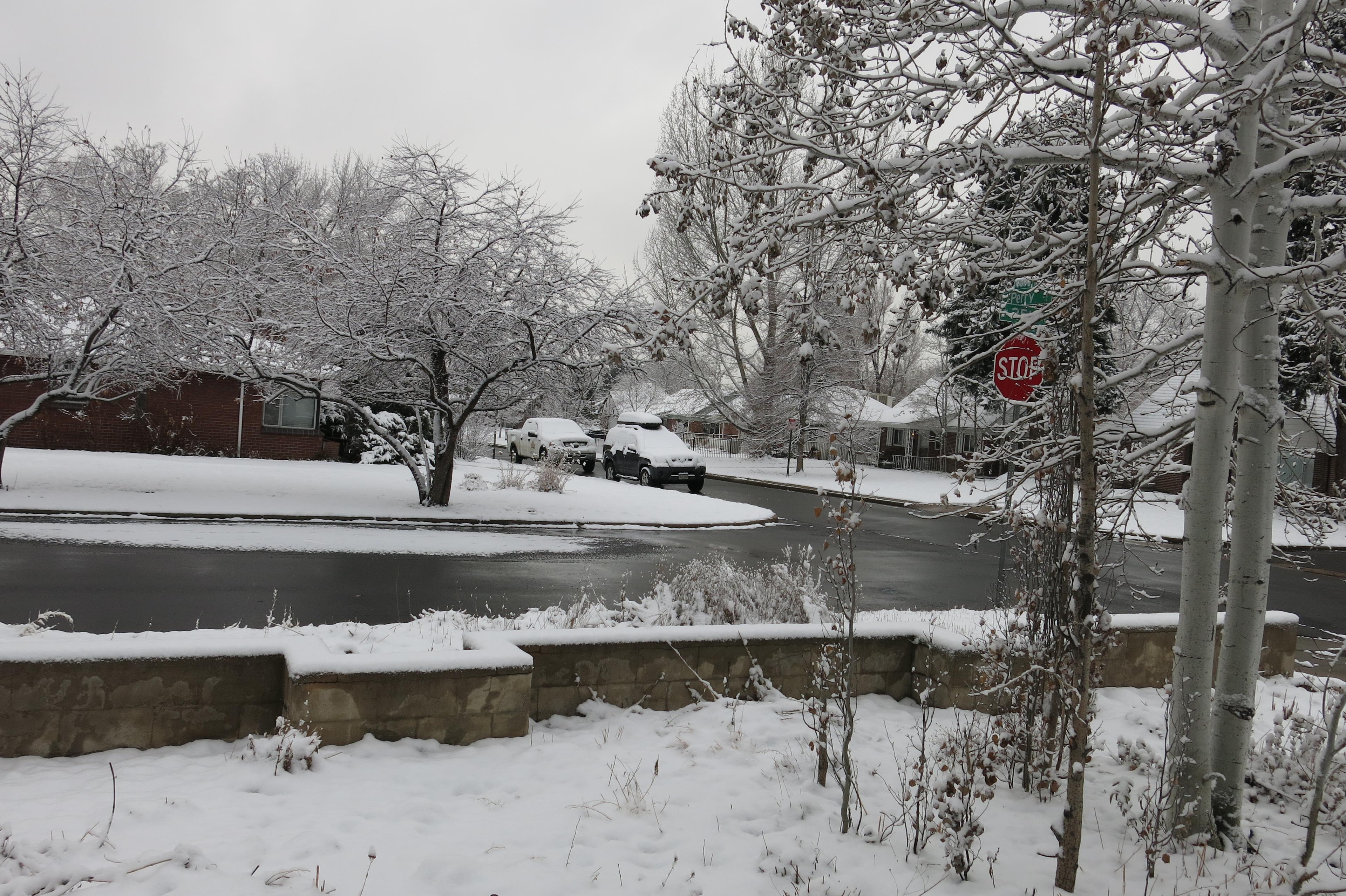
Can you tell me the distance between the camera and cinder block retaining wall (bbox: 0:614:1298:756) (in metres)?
4.30

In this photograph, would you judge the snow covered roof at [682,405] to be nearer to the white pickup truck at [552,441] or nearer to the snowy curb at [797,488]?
the snowy curb at [797,488]

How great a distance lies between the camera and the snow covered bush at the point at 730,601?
6840mm

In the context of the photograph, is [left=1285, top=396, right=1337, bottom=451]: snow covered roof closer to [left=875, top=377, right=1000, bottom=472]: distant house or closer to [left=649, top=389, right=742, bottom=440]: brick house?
[left=875, top=377, right=1000, bottom=472]: distant house

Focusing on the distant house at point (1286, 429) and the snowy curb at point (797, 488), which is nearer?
the distant house at point (1286, 429)

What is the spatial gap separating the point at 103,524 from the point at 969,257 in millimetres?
14124

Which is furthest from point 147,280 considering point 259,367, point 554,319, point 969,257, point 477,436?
point 477,436

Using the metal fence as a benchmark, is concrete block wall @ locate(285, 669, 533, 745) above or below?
below

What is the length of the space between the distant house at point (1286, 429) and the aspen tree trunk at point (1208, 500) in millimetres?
171

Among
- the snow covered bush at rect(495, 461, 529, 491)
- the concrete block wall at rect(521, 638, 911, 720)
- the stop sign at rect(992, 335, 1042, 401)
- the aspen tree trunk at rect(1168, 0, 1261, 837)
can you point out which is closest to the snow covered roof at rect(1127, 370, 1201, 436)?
the aspen tree trunk at rect(1168, 0, 1261, 837)

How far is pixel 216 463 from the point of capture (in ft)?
80.3

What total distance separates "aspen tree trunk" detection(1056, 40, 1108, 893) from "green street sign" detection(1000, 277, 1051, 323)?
2.24 meters

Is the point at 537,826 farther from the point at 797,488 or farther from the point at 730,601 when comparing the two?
the point at 797,488

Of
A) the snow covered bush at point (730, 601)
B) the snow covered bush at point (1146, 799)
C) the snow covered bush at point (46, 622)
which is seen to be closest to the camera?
the snow covered bush at point (1146, 799)

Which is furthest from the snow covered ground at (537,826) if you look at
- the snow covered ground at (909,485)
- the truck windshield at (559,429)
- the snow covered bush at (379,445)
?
the truck windshield at (559,429)
